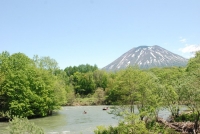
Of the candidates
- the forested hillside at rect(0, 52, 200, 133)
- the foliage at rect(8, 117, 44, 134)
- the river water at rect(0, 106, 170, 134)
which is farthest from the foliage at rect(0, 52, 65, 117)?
the foliage at rect(8, 117, 44, 134)

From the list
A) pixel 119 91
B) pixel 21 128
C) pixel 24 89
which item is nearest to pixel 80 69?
pixel 24 89

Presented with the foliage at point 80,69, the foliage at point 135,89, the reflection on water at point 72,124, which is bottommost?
the reflection on water at point 72,124

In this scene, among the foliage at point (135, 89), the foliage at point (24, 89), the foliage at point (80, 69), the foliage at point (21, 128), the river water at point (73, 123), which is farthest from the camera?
the foliage at point (80, 69)

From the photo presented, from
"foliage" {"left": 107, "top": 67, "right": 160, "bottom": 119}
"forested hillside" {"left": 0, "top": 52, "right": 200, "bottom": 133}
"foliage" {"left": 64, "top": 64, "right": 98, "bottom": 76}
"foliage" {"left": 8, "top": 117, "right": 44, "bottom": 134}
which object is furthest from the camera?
"foliage" {"left": 64, "top": 64, "right": 98, "bottom": 76}

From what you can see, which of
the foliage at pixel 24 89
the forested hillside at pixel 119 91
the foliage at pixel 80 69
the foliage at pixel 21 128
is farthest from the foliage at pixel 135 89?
the foliage at pixel 80 69

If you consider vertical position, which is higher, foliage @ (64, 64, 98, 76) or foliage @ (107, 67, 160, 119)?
foliage @ (64, 64, 98, 76)

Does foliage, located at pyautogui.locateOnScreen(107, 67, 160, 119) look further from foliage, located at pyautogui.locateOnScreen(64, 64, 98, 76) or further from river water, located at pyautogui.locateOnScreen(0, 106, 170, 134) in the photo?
foliage, located at pyautogui.locateOnScreen(64, 64, 98, 76)

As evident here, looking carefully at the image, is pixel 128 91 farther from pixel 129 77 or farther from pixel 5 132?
pixel 5 132

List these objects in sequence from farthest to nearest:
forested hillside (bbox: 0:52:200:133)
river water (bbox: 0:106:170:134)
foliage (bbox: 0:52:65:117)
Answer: foliage (bbox: 0:52:65:117) < river water (bbox: 0:106:170:134) < forested hillside (bbox: 0:52:200:133)

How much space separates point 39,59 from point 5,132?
3941 cm

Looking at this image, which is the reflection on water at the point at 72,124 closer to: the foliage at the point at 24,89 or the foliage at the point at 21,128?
the foliage at the point at 24,89

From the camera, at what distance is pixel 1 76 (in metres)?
44.3

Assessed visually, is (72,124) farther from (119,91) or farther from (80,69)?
(80,69)

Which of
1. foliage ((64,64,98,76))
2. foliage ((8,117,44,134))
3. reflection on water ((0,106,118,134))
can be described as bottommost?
reflection on water ((0,106,118,134))
